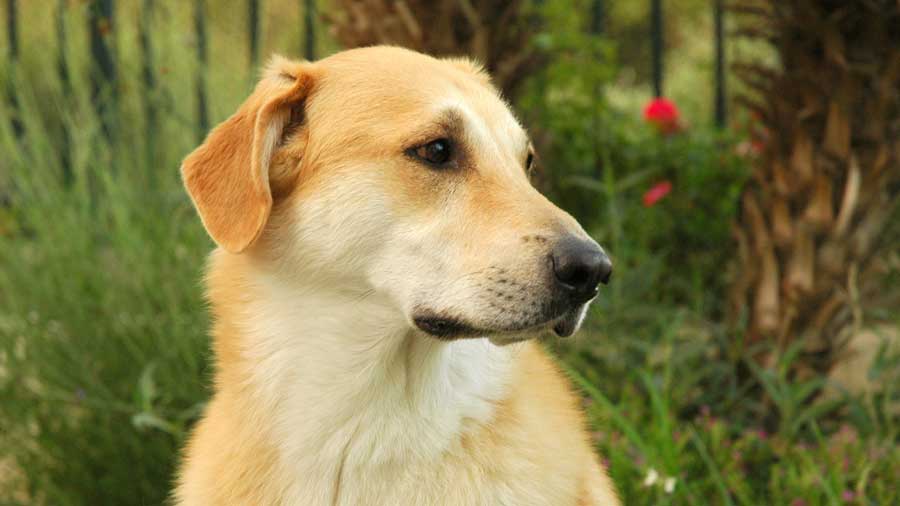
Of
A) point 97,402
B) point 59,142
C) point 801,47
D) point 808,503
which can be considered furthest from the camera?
point 59,142

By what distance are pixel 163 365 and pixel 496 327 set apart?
2075 mm

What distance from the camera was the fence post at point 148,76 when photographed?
478 centimetres

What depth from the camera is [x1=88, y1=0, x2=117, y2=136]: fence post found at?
509 centimetres

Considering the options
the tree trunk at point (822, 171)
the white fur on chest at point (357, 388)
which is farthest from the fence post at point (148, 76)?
the tree trunk at point (822, 171)

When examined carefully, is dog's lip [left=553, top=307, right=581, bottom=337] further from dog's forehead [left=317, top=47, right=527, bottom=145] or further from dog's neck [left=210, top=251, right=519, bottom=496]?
dog's forehead [left=317, top=47, right=527, bottom=145]

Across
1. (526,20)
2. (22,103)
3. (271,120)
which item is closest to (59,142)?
(22,103)

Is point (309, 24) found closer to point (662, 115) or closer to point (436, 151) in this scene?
point (662, 115)

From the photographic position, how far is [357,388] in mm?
2730

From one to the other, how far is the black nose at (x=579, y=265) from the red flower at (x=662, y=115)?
11.7 feet

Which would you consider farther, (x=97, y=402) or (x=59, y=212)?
(x=59, y=212)

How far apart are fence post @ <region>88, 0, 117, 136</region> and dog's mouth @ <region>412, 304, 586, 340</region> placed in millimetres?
2935

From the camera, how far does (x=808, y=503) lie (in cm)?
340

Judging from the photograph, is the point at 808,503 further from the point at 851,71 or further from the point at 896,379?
the point at 851,71

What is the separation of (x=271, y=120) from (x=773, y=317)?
8.13ft
